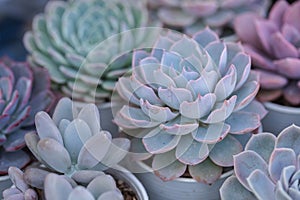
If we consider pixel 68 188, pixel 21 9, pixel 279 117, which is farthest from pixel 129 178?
pixel 21 9

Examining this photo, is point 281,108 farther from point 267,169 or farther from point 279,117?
point 267,169

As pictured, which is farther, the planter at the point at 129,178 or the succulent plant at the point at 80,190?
the planter at the point at 129,178

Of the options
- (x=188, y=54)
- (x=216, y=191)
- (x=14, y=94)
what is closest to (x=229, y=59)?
(x=188, y=54)

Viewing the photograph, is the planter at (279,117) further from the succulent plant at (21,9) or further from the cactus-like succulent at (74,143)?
the succulent plant at (21,9)

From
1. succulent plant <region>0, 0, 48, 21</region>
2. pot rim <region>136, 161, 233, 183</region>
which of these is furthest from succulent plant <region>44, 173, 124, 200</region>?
succulent plant <region>0, 0, 48, 21</region>

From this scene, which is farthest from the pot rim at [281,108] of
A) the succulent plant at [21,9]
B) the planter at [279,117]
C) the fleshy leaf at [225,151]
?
the succulent plant at [21,9]

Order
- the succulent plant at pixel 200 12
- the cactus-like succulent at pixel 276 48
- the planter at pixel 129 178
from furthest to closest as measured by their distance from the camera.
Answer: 1. the succulent plant at pixel 200 12
2. the cactus-like succulent at pixel 276 48
3. the planter at pixel 129 178
